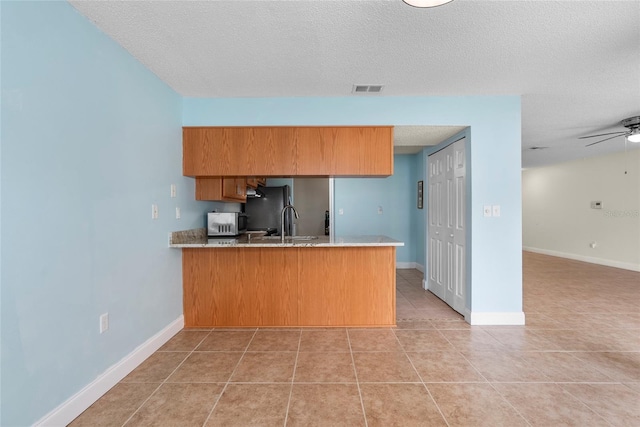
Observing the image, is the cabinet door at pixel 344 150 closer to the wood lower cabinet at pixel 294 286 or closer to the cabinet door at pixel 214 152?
the cabinet door at pixel 214 152

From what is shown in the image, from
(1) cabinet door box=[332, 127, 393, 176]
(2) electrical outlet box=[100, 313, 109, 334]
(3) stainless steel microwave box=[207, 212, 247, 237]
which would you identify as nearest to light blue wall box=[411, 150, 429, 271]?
(1) cabinet door box=[332, 127, 393, 176]

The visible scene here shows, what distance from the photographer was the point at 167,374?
2.22 m

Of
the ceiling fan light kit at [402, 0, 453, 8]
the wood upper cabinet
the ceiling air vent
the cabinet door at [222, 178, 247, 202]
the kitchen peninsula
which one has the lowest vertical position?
the kitchen peninsula

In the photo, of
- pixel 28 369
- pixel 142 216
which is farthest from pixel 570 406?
pixel 142 216

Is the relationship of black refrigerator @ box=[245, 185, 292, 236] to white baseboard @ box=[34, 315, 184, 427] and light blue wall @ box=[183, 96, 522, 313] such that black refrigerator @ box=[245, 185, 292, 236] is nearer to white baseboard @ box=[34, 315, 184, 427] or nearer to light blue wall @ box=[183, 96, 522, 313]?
Answer: light blue wall @ box=[183, 96, 522, 313]

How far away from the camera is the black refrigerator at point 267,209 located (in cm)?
548

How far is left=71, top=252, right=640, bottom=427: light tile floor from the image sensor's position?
175 cm

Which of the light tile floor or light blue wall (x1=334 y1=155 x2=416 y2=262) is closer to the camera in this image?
the light tile floor

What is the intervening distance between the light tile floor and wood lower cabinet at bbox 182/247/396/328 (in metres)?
0.17

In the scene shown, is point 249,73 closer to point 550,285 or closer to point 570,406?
point 570,406

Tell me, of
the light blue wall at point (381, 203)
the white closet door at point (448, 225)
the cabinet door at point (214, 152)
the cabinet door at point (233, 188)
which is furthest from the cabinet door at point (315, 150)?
the light blue wall at point (381, 203)

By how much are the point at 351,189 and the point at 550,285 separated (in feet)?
12.4

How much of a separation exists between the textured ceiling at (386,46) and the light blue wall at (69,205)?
1.17ft

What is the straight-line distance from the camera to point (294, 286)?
3125mm
